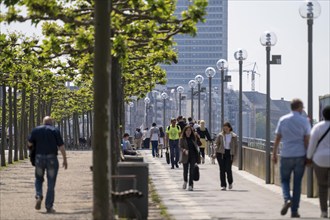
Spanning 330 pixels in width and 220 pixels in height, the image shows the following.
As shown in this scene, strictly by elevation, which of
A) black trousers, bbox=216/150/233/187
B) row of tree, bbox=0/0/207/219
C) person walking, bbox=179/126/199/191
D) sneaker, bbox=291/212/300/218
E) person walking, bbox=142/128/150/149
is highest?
row of tree, bbox=0/0/207/219

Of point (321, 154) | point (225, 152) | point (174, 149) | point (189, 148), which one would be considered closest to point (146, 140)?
point (174, 149)

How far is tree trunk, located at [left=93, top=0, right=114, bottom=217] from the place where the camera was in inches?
611

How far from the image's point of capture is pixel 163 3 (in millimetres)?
22141

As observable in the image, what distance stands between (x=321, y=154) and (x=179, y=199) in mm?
7533

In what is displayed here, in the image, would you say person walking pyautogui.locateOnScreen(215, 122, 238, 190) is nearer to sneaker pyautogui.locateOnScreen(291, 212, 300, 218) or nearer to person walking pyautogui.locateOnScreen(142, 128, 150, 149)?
sneaker pyautogui.locateOnScreen(291, 212, 300, 218)

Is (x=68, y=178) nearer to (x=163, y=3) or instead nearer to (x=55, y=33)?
(x=55, y=33)

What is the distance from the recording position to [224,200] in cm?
2461

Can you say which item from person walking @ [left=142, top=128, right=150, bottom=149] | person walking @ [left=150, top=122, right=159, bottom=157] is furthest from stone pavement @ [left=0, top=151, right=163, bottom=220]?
person walking @ [left=142, top=128, right=150, bottom=149]

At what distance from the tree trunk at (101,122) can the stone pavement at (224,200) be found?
411 centimetres

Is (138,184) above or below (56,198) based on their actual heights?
above

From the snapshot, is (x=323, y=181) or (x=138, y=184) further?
(x=138, y=184)

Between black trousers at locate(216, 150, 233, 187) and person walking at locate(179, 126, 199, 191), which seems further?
black trousers at locate(216, 150, 233, 187)

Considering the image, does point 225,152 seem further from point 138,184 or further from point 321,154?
point 321,154

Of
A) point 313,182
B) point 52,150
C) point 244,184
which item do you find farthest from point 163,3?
point 244,184
